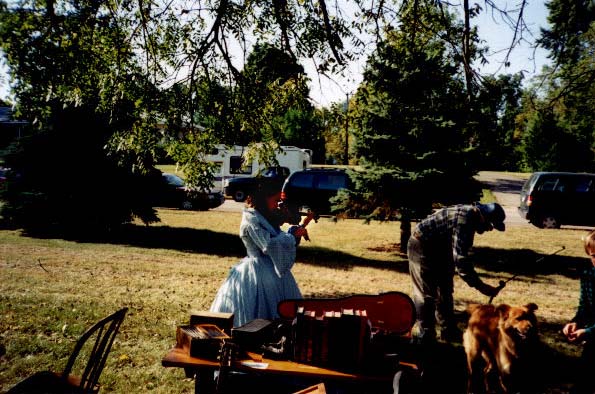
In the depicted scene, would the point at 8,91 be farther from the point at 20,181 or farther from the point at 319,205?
the point at 319,205

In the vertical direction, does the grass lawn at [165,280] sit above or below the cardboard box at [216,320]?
below

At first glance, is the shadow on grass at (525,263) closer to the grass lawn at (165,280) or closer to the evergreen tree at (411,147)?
the grass lawn at (165,280)

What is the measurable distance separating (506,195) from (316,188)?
16135 millimetres

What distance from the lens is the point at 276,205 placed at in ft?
14.4

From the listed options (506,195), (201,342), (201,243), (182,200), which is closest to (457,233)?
(201,342)

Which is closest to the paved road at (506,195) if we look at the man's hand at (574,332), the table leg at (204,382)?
the man's hand at (574,332)

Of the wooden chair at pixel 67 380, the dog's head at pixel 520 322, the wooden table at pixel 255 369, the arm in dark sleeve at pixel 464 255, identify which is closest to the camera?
the wooden table at pixel 255 369

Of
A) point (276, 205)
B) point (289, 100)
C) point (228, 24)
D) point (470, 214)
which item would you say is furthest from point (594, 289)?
point (228, 24)

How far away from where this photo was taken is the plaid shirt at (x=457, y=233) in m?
4.41

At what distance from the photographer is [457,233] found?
466 cm

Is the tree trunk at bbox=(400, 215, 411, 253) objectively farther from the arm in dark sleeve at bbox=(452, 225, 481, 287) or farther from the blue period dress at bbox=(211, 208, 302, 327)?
the blue period dress at bbox=(211, 208, 302, 327)

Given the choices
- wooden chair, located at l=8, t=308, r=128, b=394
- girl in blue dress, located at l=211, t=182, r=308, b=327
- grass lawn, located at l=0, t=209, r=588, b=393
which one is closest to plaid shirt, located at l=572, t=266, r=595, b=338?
grass lawn, located at l=0, t=209, r=588, b=393

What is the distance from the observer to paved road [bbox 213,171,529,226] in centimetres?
1967

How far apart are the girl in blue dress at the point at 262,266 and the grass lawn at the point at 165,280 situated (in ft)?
3.50
